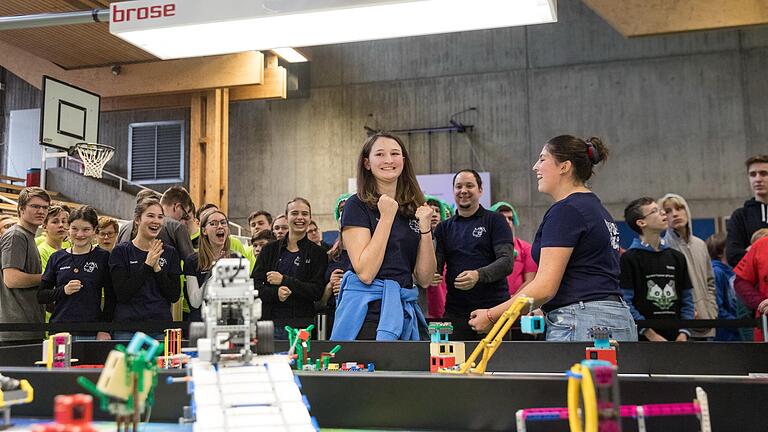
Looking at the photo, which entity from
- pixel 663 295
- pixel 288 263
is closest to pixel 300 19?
pixel 288 263

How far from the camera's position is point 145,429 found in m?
1.25

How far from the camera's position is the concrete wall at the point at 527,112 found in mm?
11445

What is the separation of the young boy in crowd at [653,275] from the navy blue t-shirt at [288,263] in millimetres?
1835

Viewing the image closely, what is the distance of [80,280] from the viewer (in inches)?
149

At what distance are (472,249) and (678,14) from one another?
13.5 feet

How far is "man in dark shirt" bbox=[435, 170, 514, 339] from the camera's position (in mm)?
3346

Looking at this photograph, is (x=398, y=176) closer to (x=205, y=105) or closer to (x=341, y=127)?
(x=205, y=105)

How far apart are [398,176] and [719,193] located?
10618 mm

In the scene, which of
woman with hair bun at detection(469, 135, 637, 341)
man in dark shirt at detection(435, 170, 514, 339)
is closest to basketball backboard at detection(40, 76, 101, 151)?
man in dark shirt at detection(435, 170, 514, 339)

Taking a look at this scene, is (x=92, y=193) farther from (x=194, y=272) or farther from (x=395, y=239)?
(x=395, y=239)

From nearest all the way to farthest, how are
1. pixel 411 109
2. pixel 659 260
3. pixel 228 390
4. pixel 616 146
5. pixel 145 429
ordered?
pixel 228 390 < pixel 145 429 < pixel 659 260 < pixel 616 146 < pixel 411 109

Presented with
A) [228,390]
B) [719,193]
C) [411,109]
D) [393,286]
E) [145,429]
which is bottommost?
[145,429]

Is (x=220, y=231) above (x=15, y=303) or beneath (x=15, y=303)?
above

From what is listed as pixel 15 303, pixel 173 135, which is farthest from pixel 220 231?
pixel 173 135
